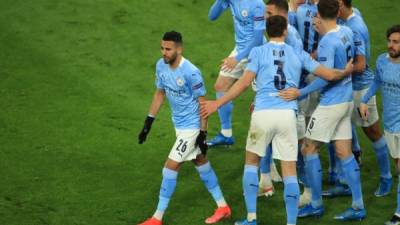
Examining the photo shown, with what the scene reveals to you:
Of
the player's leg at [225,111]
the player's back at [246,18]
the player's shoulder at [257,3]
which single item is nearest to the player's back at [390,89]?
the player's back at [246,18]

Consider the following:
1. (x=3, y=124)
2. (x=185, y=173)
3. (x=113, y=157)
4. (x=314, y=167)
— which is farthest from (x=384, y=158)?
(x=3, y=124)

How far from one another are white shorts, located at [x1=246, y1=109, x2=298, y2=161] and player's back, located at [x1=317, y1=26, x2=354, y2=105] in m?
0.65

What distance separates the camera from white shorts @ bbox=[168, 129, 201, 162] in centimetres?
863

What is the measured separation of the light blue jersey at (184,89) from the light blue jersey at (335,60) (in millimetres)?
1107

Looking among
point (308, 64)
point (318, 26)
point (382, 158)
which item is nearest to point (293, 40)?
point (318, 26)

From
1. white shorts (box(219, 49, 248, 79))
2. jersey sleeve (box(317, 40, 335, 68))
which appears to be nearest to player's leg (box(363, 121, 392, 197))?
jersey sleeve (box(317, 40, 335, 68))

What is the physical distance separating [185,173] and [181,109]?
177 cm

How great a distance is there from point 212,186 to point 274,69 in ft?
5.06

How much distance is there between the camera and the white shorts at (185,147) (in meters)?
8.63

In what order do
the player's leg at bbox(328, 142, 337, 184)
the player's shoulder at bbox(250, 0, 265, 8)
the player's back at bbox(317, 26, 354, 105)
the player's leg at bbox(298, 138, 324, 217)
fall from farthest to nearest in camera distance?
the player's shoulder at bbox(250, 0, 265, 8)
the player's leg at bbox(328, 142, 337, 184)
the player's leg at bbox(298, 138, 324, 217)
the player's back at bbox(317, 26, 354, 105)

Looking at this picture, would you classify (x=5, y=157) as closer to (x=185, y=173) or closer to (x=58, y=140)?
(x=58, y=140)

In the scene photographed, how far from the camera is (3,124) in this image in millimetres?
11469

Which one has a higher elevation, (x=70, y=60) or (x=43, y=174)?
(x=70, y=60)

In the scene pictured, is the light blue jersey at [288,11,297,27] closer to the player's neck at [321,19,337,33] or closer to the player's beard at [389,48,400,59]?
the player's neck at [321,19,337,33]
